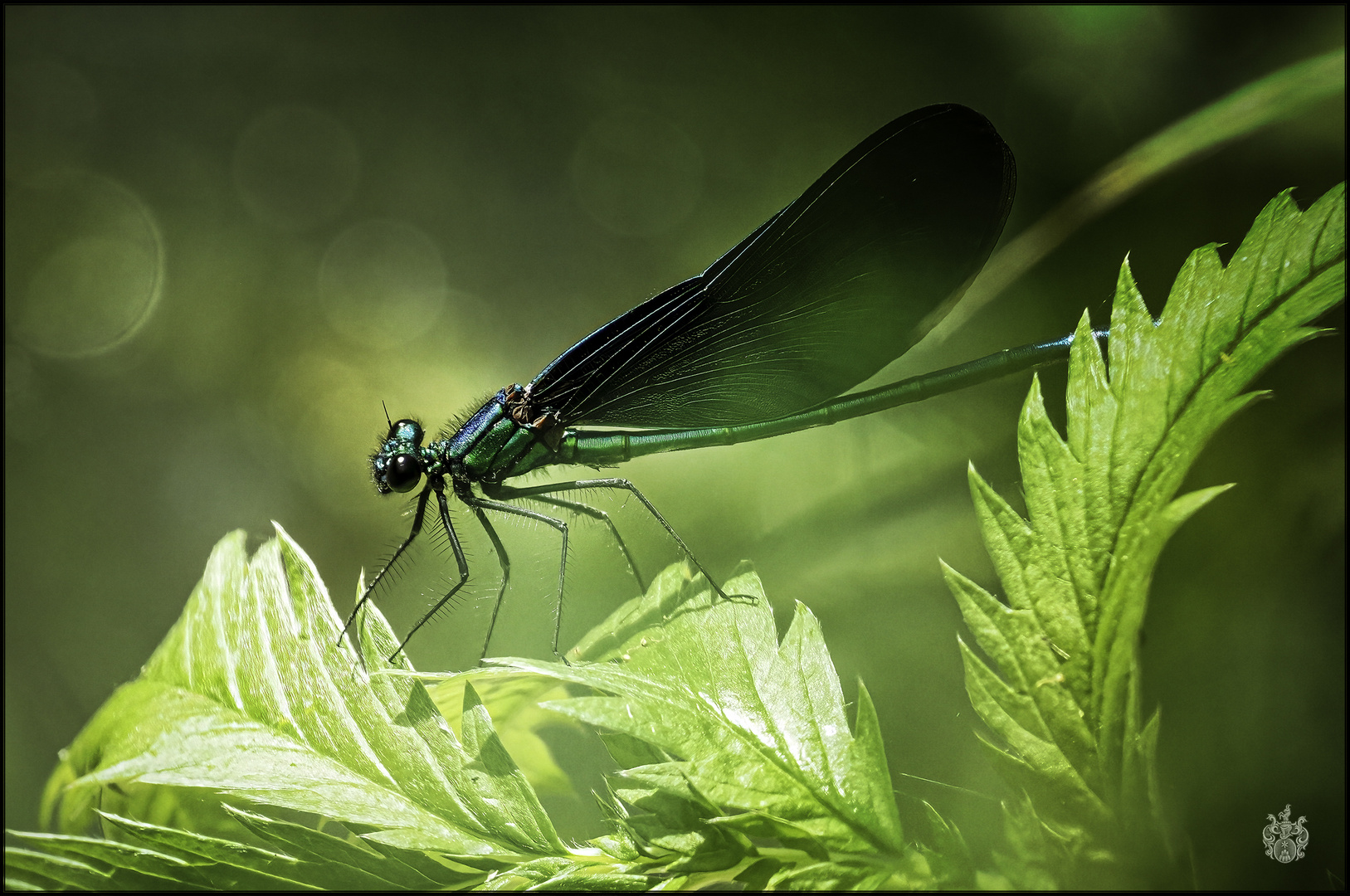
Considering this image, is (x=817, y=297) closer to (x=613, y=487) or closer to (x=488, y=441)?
(x=613, y=487)

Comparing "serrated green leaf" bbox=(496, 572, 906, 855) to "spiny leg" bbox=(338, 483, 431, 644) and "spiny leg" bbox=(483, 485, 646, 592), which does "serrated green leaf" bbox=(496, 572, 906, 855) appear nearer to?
"spiny leg" bbox=(483, 485, 646, 592)

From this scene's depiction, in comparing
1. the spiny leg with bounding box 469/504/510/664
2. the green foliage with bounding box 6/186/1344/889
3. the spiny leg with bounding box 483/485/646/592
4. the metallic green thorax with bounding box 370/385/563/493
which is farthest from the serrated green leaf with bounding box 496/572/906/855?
the metallic green thorax with bounding box 370/385/563/493

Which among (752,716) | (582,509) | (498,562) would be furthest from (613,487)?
(752,716)

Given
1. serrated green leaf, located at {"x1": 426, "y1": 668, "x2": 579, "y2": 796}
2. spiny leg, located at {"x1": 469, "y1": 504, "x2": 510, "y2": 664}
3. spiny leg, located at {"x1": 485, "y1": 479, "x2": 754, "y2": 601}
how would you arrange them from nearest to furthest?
serrated green leaf, located at {"x1": 426, "y1": 668, "x2": 579, "y2": 796}
spiny leg, located at {"x1": 485, "y1": 479, "x2": 754, "y2": 601}
spiny leg, located at {"x1": 469, "y1": 504, "x2": 510, "y2": 664}

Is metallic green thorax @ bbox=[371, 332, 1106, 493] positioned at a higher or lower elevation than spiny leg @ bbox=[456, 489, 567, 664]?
higher

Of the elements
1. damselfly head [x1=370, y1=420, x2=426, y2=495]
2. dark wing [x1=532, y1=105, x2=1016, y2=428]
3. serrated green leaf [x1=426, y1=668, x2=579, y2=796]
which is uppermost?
dark wing [x1=532, y1=105, x2=1016, y2=428]

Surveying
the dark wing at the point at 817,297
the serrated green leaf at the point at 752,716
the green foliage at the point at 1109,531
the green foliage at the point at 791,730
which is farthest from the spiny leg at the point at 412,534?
the green foliage at the point at 1109,531
